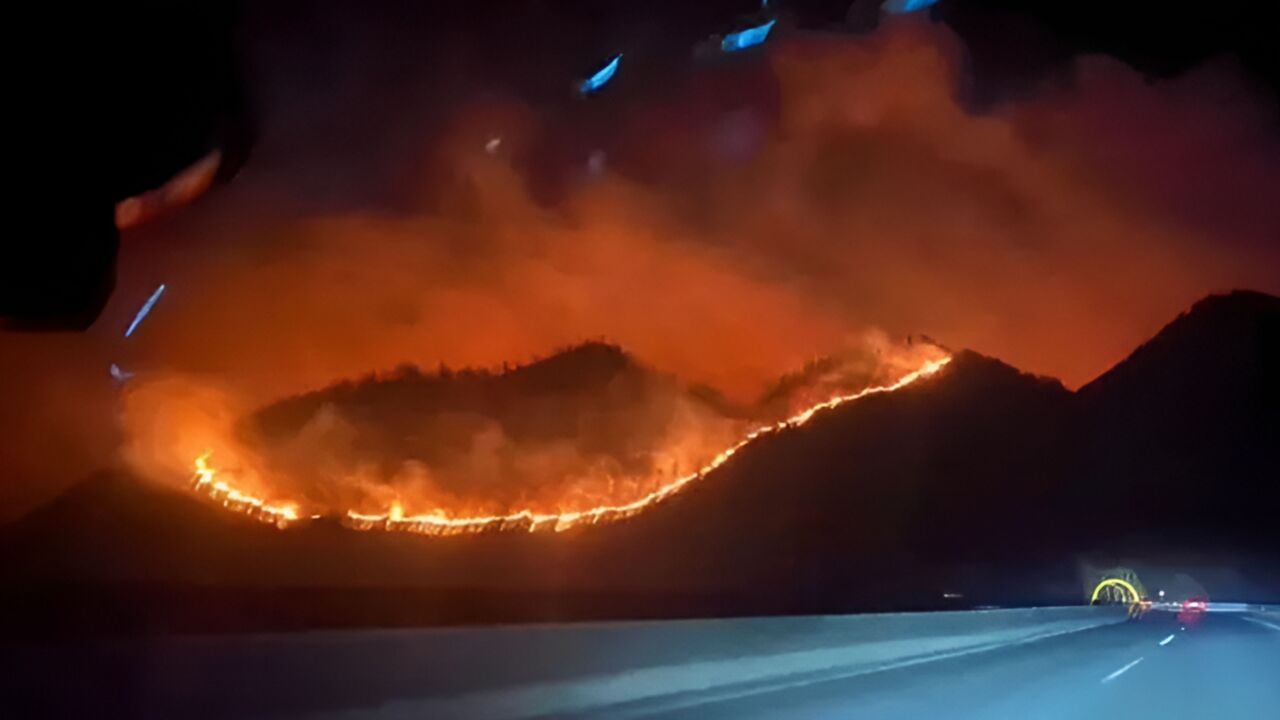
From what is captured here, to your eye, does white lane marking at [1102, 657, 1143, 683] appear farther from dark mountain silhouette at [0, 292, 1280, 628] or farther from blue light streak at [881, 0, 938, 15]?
blue light streak at [881, 0, 938, 15]

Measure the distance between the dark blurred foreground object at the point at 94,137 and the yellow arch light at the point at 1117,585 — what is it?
77034 mm

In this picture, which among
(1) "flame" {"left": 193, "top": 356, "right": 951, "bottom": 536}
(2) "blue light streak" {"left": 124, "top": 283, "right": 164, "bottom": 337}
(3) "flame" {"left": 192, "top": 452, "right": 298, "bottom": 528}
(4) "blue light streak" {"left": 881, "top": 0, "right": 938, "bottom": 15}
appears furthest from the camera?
(4) "blue light streak" {"left": 881, "top": 0, "right": 938, "bottom": 15}

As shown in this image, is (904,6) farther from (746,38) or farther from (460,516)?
(460,516)

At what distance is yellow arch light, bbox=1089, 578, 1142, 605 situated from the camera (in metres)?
84.7

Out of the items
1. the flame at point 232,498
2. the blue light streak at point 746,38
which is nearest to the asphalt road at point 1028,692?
the flame at point 232,498

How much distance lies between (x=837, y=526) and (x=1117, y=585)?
62.2 m

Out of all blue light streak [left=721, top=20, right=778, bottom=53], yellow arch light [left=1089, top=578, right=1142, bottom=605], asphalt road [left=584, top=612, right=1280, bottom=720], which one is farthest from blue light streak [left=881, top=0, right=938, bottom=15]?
yellow arch light [left=1089, top=578, right=1142, bottom=605]

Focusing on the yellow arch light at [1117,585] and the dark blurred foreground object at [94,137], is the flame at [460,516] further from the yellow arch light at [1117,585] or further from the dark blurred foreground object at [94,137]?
the yellow arch light at [1117,585]

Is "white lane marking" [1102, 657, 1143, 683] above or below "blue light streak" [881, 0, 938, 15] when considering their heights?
below

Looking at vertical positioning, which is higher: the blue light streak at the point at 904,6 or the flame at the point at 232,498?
the blue light streak at the point at 904,6

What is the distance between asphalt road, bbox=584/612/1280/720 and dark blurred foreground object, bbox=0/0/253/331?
22.7 ft

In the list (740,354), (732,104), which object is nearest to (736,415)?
(740,354)

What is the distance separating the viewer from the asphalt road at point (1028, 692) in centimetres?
1548

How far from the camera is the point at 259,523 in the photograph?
659 inches
